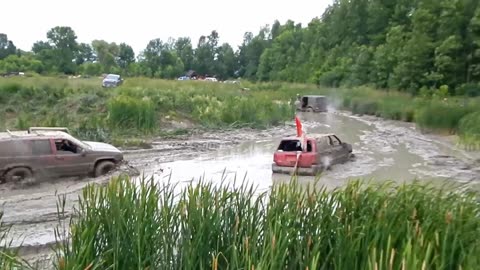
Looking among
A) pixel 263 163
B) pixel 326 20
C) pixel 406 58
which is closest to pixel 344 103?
pixel 406 58

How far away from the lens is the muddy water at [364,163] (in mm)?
18219

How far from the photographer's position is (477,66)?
4559cm

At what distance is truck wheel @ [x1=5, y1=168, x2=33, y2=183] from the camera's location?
15.6 m

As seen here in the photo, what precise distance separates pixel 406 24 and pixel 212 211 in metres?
65.0

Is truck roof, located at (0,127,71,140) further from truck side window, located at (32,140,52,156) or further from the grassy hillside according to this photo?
the grassy hillside

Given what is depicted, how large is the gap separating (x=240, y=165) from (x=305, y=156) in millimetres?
3857

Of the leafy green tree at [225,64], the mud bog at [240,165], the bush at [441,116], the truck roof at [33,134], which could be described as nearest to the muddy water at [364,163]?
the mud bog at [240,165]

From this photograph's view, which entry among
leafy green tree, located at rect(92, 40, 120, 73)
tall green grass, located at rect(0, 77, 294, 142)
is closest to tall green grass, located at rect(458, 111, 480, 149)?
tall green grass, located at rect(0, 77, 294, 142)

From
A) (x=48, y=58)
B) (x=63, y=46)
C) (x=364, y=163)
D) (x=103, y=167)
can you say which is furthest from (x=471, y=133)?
(x=63, y=46)

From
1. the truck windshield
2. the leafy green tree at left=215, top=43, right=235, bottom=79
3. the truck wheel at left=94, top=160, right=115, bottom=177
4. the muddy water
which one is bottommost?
the muddy water

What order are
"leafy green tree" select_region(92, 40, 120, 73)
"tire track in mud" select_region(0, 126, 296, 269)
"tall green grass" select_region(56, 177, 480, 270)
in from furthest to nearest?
1. "leafy green tree" select_region(92, 40, 120, 73)
2. "tire track in mud" select_region(0, 126, 296, 269)
3. "tall green grass" select_region(56, 177, 480, 270)

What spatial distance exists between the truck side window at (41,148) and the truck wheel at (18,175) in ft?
1.88

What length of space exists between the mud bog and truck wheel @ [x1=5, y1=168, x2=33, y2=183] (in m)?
0.37

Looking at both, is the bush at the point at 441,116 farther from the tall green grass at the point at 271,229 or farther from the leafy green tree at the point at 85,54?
the leafy green tree at the point at 85,54
